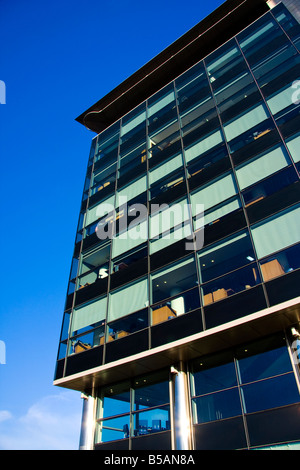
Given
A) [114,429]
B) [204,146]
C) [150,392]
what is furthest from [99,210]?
[114,429]

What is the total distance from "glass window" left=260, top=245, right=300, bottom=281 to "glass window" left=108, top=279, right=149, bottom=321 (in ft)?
18.2

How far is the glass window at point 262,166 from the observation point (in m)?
16.0

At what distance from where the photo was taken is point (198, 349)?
14133 mm

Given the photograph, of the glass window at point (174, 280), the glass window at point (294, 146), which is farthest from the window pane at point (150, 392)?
the glass window at point (294, 146)

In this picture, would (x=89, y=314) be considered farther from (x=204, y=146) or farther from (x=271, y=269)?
(x=204, y=146)

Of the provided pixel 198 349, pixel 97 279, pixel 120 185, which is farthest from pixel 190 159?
pixel 198 349

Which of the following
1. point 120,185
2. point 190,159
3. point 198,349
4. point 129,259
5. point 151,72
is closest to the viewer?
point 198,349

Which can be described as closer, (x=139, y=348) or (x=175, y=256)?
(x=139, y=348)

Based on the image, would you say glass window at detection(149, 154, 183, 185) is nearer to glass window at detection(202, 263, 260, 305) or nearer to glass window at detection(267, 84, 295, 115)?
glass window at detection(267, 84, 295, 115)

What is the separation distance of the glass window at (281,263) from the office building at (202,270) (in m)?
0.05

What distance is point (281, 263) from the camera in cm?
1315
